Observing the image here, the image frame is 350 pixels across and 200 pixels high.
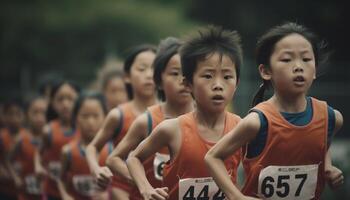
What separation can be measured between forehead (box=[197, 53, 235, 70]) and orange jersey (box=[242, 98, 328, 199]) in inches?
19.5

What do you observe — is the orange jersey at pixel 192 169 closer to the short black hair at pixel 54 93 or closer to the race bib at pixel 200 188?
the race bib at pixel 200 188

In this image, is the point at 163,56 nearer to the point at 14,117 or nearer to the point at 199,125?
the point at 199,125

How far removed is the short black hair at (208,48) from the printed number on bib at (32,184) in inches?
256

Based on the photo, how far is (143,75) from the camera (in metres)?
9.02

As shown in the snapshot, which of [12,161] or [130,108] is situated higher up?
[130,108]

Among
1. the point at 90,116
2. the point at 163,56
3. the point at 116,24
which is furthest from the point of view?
the point at 116,24

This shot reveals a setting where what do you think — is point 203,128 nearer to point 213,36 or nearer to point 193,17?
A: point 213,36

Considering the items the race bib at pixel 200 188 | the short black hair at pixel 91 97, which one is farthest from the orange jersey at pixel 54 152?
the race bib at pixel 200 188

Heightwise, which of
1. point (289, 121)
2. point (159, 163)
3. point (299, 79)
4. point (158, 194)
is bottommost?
point (158, 194)

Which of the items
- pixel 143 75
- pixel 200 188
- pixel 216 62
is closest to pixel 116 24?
pixel 143 75

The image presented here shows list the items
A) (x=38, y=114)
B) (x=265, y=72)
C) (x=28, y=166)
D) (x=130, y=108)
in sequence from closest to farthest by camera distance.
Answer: (x=265, y=72), (x=130, y=108), (x=28, y=166), (x=38, y=114)

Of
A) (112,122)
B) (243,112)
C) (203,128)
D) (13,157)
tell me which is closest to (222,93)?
(203,128)

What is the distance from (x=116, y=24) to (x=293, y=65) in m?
22.0

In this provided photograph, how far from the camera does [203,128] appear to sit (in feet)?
22.7
